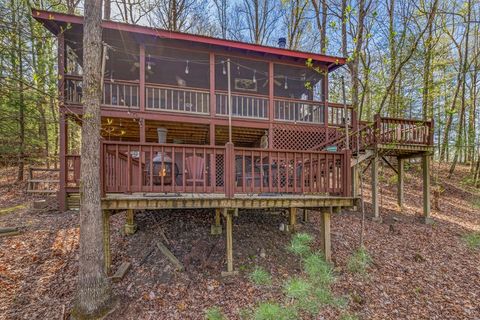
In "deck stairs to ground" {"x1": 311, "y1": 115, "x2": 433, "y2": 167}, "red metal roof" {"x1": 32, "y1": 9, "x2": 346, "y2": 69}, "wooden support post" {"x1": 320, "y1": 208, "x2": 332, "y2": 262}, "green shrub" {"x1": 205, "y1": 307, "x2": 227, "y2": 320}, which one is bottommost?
"green shrub" {"x1": 205, "y1": 307, "x2": 227, "y2": 320}

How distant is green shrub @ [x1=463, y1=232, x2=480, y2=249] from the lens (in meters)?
7.83

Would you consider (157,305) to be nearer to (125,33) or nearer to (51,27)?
(125,33)

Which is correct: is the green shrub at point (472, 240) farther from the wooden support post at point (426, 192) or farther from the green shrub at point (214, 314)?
the green shrub at point (214, 314)

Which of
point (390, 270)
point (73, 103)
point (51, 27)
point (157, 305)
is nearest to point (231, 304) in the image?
point (157, 305)

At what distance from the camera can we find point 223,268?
5.30 m

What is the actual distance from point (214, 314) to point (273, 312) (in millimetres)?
934

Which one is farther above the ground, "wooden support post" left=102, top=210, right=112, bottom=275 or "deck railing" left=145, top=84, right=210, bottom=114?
"deck railing" left=145, top=84, right=210, bottom=114

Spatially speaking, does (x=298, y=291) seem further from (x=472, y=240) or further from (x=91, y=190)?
(x=472, y=240)

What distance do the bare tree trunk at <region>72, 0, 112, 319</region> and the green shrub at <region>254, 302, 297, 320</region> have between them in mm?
2451

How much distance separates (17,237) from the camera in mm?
6285

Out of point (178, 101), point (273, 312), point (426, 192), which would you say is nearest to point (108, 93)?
point (178, 101)

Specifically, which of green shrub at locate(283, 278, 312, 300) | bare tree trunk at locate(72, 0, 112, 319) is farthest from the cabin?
bare tree trunk at locate(72, 0, 112, 319)

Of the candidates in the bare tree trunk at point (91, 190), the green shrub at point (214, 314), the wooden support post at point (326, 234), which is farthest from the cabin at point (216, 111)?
the green shrub at point (214, 314)

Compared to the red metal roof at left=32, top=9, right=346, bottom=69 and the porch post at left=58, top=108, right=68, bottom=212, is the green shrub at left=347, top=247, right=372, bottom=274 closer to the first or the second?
the red metal roof at left=32, top=9, right=346, bottom=69
